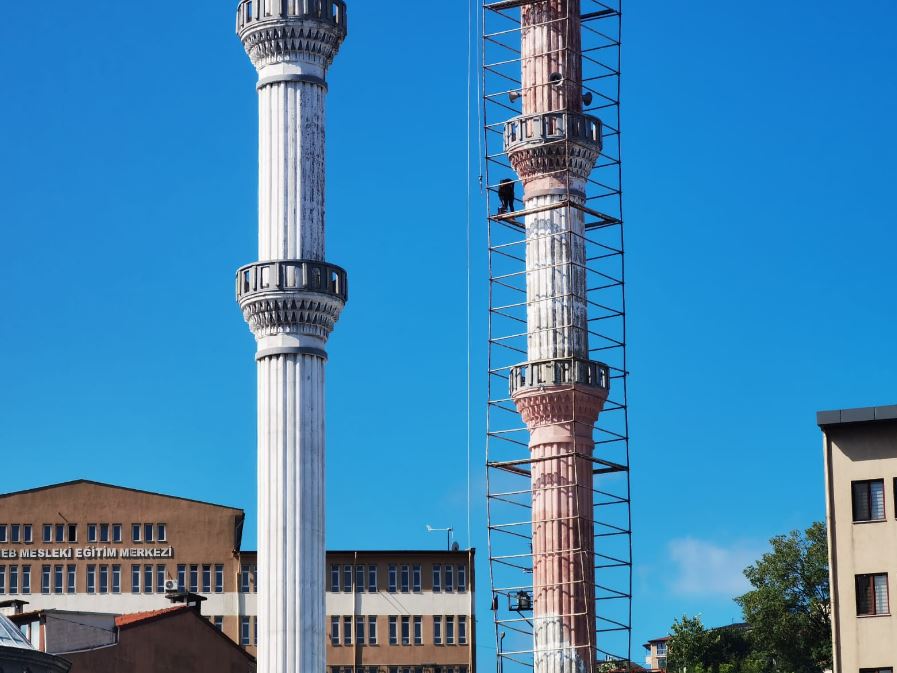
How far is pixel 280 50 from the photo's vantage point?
247 feet

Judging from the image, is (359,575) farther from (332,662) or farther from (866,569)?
(866,569)

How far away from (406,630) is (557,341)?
50.5 metres

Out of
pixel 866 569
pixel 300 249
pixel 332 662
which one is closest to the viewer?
pixel 866 569

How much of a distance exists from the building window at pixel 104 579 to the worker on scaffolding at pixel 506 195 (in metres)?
54.5

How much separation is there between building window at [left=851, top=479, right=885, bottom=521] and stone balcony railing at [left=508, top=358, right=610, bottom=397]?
55.1 ft

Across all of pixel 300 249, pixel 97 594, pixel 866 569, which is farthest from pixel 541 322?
pixel 97 594

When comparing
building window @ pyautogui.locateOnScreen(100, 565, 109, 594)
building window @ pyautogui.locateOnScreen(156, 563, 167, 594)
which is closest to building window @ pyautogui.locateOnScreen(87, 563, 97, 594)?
building window @ pyautogui.locateOnScreen(100, 565, 109, 594)

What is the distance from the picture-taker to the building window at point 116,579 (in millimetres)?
132500

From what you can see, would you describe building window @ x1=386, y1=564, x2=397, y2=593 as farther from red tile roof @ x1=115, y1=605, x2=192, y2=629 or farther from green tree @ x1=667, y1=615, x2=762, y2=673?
red tile roof @ x1=115, y1=605, x2=192, y2=629

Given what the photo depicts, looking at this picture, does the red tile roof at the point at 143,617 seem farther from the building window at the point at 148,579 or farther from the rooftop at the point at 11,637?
the building window at the point at 148,579

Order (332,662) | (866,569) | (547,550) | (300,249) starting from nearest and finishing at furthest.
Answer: (866,569)
(300,249)
(547,550)
(332,662)

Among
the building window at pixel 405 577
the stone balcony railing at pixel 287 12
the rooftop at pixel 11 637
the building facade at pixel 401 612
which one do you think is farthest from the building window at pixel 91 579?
the rooftop at pixel 11 637

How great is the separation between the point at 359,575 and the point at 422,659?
6.58 m

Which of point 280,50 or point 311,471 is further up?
point 280,50
